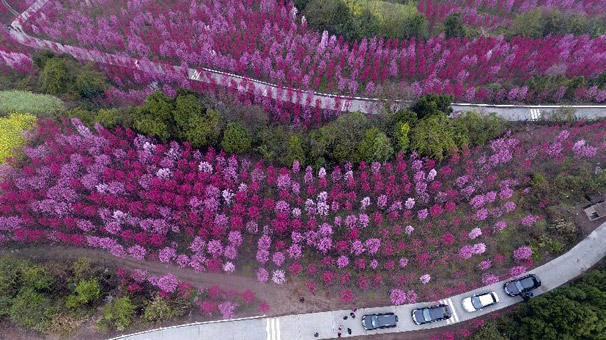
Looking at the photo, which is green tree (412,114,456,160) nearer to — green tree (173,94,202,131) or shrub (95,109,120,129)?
green tree (173,94,202,131)

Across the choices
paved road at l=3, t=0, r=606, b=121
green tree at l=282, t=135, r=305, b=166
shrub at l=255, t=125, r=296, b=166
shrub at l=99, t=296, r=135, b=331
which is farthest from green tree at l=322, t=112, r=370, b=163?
shrub at l=99, t=296, r=135, b=331

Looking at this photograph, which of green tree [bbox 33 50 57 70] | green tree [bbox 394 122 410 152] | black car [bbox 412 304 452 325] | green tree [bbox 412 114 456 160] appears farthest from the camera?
green tree [bbox 33 50 57 70]

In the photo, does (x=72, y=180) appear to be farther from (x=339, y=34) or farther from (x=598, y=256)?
(x=598, y=256)

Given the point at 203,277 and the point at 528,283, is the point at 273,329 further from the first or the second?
A: the point at 528,283

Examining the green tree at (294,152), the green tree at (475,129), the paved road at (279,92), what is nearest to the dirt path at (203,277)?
the green tree at (294,152)

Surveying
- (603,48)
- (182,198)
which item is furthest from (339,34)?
(603,48)

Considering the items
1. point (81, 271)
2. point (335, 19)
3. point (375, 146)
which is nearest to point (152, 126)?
point (81, 271)

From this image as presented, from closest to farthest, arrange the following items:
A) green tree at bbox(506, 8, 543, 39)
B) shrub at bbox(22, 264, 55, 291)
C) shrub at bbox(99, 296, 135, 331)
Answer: shrub at bbox(99, 296, 135, 331)
shrub at bbox(22, 264, 55, 291)
green tree at bbox(506, 8, 543, 39)
